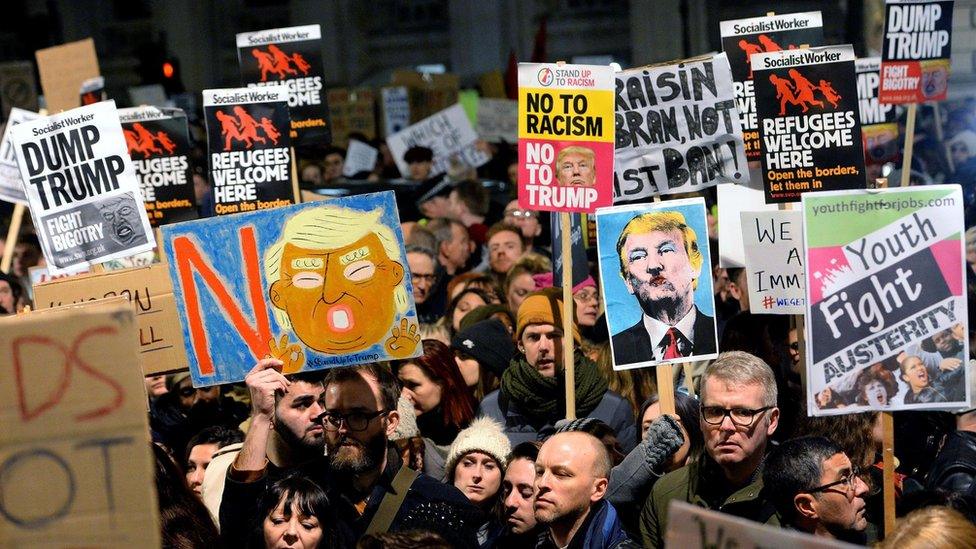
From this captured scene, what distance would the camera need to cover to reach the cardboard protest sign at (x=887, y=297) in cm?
503

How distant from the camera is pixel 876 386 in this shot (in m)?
5.09

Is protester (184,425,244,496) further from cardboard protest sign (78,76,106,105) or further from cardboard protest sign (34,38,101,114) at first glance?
cardboard protest sign (34,38,101,114)

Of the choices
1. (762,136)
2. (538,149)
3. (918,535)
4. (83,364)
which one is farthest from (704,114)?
(83,364)

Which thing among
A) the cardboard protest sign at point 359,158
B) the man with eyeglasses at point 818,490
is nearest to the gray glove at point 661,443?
the man with eyeglasses at point 818,490

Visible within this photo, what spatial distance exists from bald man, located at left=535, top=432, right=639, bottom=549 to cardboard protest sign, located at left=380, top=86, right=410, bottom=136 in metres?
12.4

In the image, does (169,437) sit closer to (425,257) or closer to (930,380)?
(425,257)

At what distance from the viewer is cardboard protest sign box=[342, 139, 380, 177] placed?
52.1ft

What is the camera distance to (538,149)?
21.3ft

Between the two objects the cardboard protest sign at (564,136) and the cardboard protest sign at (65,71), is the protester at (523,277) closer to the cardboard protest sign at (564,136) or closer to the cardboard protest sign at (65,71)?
the cardboard protest sign at (564,136)

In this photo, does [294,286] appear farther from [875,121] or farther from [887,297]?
[875,121]

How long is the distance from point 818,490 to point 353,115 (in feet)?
45.0

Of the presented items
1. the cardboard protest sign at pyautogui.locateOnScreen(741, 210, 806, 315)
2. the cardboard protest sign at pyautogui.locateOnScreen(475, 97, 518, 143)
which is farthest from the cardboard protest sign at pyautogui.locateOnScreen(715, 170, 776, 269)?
the cardboard protest sign at pyautogui.locateOnScreen(475, 97, 518, 143)

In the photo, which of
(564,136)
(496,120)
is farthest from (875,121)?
(496,120)

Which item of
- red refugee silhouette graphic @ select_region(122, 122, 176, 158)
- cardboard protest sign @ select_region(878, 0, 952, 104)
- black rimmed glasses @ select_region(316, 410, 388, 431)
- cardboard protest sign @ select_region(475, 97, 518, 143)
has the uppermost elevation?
cardboard protest sign @ select_region(878, 0, 952, 104)
